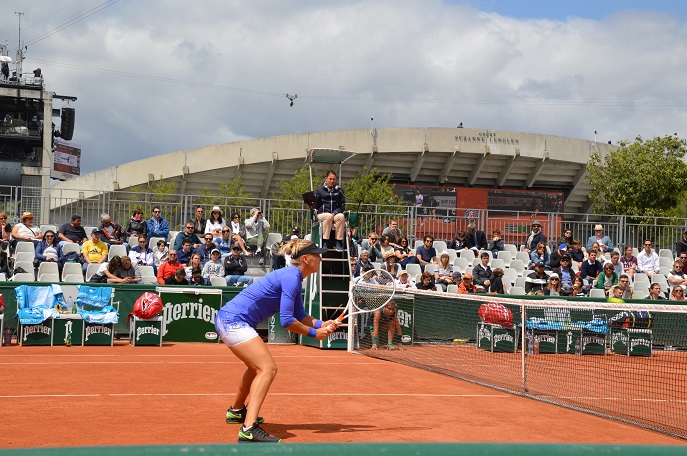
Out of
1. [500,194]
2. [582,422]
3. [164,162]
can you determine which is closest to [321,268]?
[582,422]

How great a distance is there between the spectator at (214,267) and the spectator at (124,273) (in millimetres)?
1651

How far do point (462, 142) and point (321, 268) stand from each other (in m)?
31.5

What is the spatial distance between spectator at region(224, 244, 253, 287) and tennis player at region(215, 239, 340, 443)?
37.3 ft

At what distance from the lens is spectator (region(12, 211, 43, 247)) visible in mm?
18984

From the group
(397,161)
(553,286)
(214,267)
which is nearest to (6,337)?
(214,267)

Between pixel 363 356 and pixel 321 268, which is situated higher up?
pixel 321 268

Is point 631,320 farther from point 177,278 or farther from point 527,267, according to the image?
point 177,278

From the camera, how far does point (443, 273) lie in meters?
20.4

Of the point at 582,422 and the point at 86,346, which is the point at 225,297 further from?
the point at 582,422

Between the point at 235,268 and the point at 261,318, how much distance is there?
1194cm

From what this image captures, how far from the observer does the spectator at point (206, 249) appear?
64.0 ft

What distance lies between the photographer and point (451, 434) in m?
7.68

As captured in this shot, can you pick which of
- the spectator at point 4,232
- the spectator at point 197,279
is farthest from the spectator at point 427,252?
the spectator at point 4,232

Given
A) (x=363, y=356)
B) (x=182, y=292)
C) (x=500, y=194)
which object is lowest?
(x=363, y=356)
